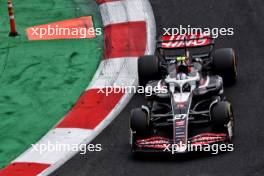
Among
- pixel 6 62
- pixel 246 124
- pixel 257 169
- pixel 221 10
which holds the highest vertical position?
pixel 221 10

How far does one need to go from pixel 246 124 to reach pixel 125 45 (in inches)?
150

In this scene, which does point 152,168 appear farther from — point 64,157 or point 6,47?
point 6,47

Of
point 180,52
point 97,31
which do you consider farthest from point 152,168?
point 97,31

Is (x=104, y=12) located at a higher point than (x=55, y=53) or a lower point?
higher

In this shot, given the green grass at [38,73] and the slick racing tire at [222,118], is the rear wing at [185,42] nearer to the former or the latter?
the green grass at [38,73]

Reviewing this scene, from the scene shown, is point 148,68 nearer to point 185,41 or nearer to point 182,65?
point 185,41

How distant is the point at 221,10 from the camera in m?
16.8

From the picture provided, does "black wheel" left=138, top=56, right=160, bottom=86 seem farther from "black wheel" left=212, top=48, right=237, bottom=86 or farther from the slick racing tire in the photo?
the slick racing tire

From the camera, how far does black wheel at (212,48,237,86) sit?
44.3 ft

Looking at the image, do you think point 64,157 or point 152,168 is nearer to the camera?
point 152,168

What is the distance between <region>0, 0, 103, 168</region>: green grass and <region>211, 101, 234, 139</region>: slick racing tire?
2717 mm

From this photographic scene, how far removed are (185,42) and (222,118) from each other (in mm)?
2201

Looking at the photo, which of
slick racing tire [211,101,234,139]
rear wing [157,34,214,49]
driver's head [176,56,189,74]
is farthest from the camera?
rear wing [157,34,214,49]

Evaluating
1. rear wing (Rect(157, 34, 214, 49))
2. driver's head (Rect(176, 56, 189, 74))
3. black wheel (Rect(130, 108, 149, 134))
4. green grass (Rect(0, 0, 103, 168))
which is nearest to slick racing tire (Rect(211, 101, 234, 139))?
black wheel (Rect(130, 108, 149, 134))
